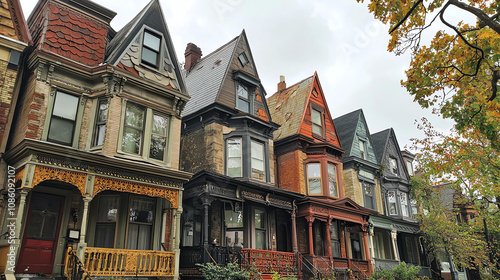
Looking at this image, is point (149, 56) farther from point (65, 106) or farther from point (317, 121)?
point (317, 121)

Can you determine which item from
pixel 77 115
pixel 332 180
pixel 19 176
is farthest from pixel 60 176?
pixel 332 180

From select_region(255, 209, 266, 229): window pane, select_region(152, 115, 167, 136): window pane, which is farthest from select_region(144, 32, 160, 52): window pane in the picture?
select_region(255, 209, 266, 229): window pane

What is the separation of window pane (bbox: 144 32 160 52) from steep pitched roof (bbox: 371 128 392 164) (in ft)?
66.0

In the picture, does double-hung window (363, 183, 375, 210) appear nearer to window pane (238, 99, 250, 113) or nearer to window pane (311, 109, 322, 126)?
window pane (311, 109, 322, 126)

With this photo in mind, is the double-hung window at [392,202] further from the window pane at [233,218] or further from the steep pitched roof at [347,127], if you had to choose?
the window pane at [233,218]

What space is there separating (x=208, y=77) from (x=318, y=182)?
9166mm

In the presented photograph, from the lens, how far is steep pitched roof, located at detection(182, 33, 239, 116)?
20.5 m

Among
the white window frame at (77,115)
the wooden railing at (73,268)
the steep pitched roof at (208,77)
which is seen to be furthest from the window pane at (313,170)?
the wooden railing at (73,268)

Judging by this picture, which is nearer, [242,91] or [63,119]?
[63,119]

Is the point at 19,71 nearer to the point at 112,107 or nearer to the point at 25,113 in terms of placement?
the point at 25,113

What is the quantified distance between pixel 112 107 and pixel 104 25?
13.4 feet

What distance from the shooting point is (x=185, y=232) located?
17875 mm

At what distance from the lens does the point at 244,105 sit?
69.9 feet

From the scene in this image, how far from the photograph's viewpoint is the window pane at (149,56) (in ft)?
52.8
